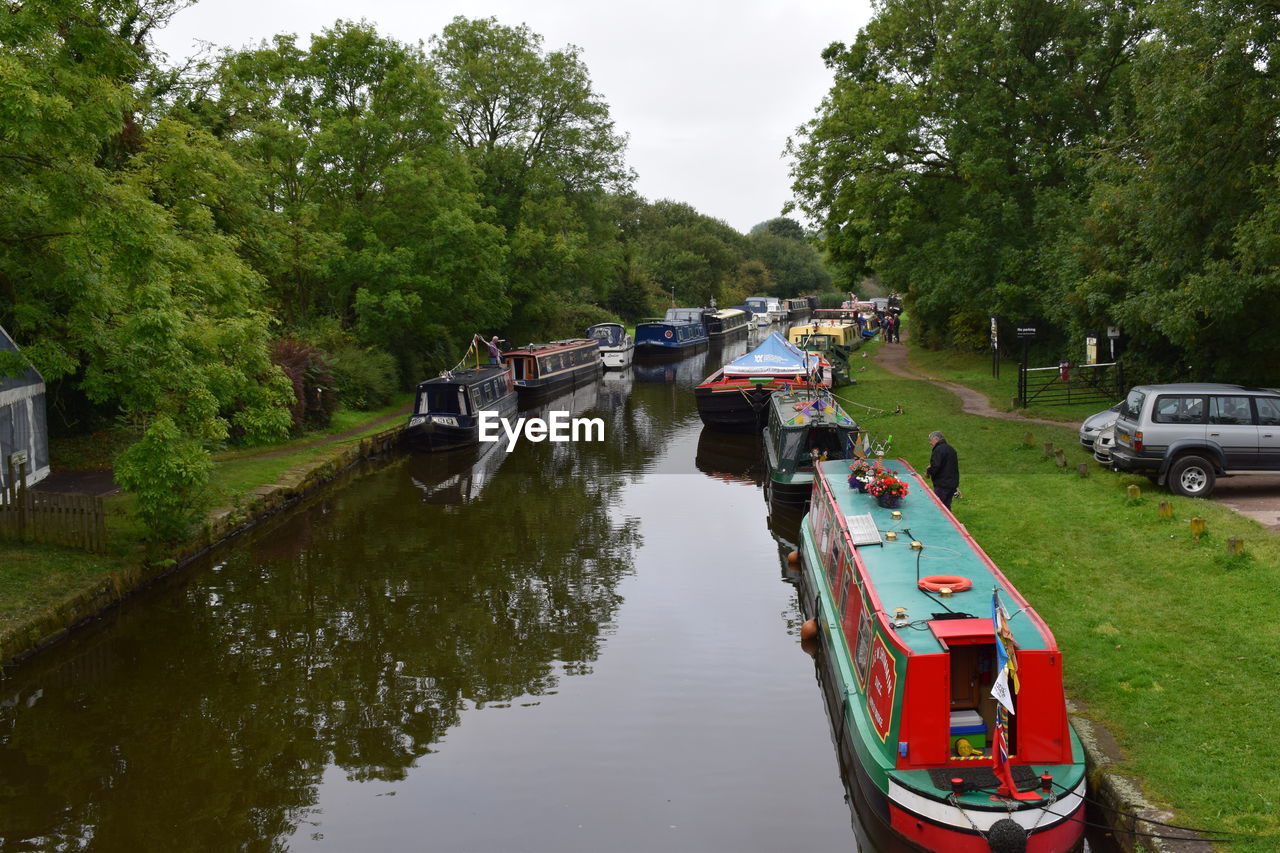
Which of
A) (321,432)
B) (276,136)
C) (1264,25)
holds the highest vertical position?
(276,136)

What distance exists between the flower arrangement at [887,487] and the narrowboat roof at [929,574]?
0.16 m

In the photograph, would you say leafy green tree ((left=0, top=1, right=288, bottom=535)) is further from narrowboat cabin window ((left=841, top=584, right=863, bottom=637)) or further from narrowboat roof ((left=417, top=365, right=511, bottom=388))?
narrowboat roof ((left=417, top=365, right=511, bottom=388))

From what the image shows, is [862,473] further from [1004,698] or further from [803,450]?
[803,450]

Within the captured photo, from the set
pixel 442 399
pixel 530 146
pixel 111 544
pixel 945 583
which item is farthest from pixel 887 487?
pixel 530 146

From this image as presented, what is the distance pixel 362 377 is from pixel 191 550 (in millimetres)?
13460

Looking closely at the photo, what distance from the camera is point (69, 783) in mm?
8617

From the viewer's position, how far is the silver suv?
556 inches

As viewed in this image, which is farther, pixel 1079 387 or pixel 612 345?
pixel 612 345

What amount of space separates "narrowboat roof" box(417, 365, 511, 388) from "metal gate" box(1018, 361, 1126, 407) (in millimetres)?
14163

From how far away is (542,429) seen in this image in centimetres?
3036

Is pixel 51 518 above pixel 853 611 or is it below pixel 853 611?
above

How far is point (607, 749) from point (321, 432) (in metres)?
17.5

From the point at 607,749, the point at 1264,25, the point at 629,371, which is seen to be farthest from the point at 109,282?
the point at 629,371

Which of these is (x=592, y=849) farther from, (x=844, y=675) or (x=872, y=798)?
(x=844, y=675)
